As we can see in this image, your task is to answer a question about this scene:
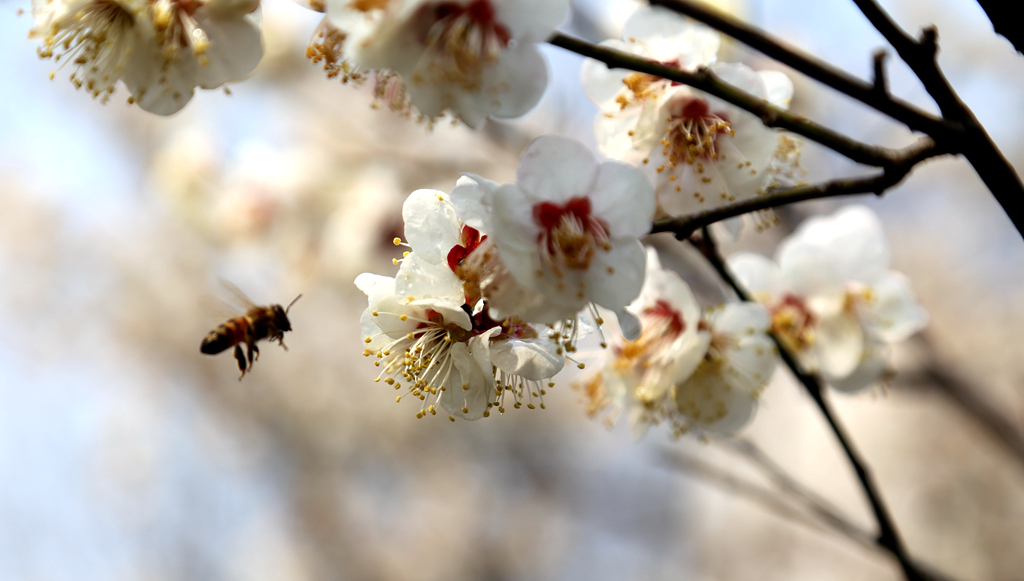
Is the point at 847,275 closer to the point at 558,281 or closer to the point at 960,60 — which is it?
the point at 558,281

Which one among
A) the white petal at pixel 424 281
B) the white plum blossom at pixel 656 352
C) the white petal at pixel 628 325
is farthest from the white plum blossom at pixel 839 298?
the white petal at pixel 424 281

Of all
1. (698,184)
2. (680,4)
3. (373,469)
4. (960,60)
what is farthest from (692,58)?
(373,469)

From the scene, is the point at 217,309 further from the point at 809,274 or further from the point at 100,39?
the point at 809,274

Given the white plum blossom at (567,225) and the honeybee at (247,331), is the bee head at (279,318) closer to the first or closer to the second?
the honeybee at (247,331)

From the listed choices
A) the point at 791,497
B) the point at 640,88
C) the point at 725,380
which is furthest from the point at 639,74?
the point at 791,497

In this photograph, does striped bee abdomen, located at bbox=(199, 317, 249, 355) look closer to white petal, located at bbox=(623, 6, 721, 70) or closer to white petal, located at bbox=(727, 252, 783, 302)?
white petal, located at bbox=(623, 6, 721, 70)

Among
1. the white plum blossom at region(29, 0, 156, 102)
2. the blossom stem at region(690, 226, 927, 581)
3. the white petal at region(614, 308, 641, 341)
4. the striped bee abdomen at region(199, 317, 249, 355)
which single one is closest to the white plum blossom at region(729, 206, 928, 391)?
the blossom stem at region(690, 226, 927, 581)
